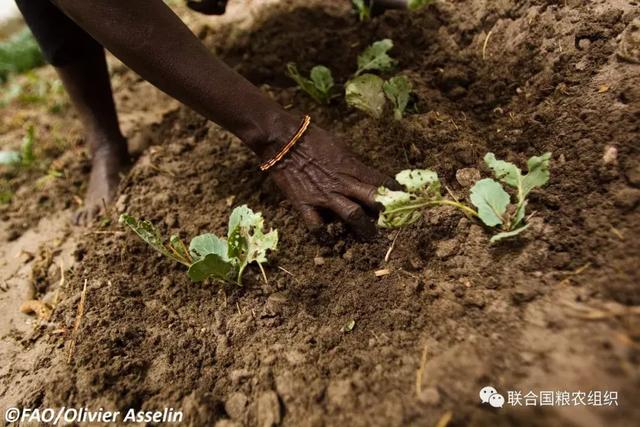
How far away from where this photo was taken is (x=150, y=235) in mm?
1586

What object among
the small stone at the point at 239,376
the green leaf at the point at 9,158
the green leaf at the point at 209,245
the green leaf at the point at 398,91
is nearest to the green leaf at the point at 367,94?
the green leaf at the point at 398,91

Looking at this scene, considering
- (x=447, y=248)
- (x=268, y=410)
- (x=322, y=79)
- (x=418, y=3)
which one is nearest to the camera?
(x=268, y=410)

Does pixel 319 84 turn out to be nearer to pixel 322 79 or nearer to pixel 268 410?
pixel 322 79

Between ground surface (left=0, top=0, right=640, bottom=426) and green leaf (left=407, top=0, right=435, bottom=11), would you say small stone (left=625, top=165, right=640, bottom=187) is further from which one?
green leaf (left=407, top=0, right=435, bottom=11)

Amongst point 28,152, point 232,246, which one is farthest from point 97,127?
point 232,246

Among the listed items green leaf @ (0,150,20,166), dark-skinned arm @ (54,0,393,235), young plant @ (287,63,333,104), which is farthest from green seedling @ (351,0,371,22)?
green leaf @ (0,150,20,166)

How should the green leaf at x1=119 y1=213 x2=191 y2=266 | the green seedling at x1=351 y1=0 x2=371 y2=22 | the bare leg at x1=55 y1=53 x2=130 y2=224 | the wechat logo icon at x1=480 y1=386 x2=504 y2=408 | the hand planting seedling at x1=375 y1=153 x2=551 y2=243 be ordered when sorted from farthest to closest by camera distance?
1. the green seedling at x1=351 y1=0 x2=371 y2=22
2. the bare leg at x1=55 y1=53 x2=130 y2=224
3. the green leaf at x1=119 y1=213 x2=191 y2=266
4. the hand planting seedling at x1=375 y1=153 x2=551 y2=243
5. the wechat logo icon at x1=480 y1=386 x2=504 y2=408

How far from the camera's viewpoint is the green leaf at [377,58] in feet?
6.48

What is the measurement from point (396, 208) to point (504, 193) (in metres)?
0.31

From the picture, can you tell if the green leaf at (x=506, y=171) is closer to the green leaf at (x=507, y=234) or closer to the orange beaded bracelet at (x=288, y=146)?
the green leaf at (x=507, y=234)

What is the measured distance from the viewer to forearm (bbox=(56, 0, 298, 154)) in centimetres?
144

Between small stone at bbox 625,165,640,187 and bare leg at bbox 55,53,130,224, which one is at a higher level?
bare leg at bbox 55,53,130,224

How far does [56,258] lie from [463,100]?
1.85 metres

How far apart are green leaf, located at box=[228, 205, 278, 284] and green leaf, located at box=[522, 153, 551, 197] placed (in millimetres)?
777
